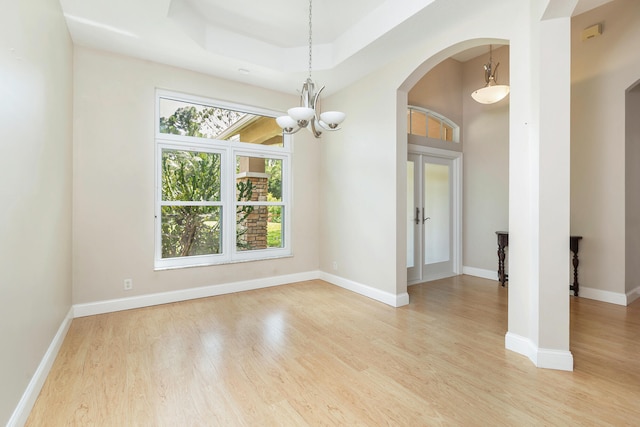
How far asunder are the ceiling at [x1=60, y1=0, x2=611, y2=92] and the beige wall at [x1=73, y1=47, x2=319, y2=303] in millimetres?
231

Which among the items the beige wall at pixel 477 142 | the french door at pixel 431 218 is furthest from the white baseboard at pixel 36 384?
the beige wall at pixel 477 142

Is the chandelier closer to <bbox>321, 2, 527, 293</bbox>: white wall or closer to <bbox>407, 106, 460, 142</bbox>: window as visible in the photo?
<bbox>321, 2, 527, 293</bbox>: white wall

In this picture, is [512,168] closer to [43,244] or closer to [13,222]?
[13,222]

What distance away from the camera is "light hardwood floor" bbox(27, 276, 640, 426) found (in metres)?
1.79

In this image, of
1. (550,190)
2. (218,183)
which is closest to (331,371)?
(550,190)

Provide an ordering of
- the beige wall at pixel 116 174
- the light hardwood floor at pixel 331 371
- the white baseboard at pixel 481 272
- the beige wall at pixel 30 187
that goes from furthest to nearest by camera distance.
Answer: the white baseboard at pixel 481 272 < the beige wall at pixel 116 174 < the light hardwood floor at pixel 331 371 < the beige wall at pixel 30 187

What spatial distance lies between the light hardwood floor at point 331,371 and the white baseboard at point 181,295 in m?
0.16

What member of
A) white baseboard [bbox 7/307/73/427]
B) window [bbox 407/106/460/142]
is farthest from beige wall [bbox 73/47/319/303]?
window [bbox 407/106/460/142]

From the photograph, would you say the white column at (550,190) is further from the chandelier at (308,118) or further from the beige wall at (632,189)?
the beige wall at (632,189)

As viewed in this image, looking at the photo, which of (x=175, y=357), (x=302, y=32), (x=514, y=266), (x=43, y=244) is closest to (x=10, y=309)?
(x=43, y=244)

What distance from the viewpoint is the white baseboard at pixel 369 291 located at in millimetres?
3718

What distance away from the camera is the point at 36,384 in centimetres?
196

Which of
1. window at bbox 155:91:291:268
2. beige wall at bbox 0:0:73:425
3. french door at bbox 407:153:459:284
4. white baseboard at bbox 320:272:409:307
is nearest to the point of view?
beige wall at bbox 0:0:73:425

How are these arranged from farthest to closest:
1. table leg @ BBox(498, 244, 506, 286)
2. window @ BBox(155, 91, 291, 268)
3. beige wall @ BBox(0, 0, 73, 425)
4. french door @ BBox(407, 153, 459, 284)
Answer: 1. french door @ BBox(407, 153, 459, 284)
2. table leg @ BBox(498, 244, 506, 286)
3. window @ BBox(155, 91, 291, 268)
4. beige wall @ BBox(0, 0, 73, 425)
